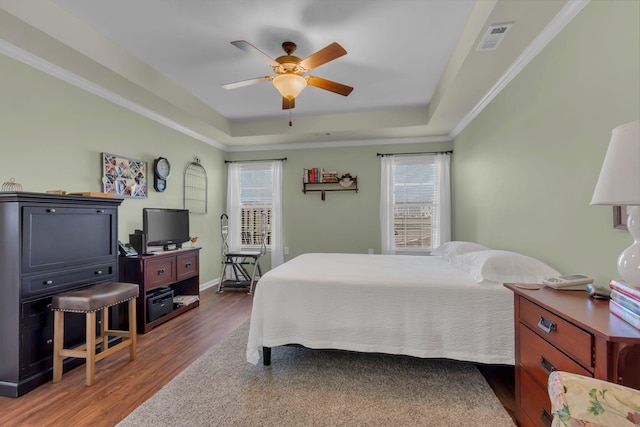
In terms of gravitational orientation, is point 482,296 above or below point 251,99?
below

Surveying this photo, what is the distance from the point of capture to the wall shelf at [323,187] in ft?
16.7

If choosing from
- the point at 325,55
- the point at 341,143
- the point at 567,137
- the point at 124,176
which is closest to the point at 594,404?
the point at 567,137

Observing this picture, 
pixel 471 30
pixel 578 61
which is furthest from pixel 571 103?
pixel 471 30

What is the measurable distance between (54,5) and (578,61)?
3.45 m

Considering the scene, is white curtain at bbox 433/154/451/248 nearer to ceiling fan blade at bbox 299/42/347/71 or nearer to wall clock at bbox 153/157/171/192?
ceiling fan blade at bbox 299/42/347/71

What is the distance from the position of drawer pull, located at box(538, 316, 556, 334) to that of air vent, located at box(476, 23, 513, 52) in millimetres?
1843

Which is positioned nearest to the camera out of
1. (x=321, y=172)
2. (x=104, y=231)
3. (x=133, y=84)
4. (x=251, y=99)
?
(x=104, y=231)

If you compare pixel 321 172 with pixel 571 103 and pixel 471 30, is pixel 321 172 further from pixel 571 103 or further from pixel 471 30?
pixel 571 103

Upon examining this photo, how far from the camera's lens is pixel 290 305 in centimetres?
229

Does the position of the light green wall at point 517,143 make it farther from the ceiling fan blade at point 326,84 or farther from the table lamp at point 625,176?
the ceiling fan blade at point 326,84

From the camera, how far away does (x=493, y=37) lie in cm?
215

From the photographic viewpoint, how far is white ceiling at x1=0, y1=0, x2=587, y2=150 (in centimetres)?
213

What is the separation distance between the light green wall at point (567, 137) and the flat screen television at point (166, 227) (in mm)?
3781

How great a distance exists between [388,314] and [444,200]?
3.11 metres
